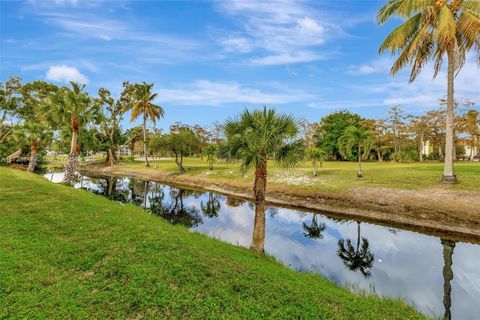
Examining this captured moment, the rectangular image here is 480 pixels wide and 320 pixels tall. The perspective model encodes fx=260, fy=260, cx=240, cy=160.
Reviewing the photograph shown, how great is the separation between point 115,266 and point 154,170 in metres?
43.5

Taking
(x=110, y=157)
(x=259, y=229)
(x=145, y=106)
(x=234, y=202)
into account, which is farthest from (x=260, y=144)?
(x=110, y=157)

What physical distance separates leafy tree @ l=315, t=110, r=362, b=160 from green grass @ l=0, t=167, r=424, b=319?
59406 mm

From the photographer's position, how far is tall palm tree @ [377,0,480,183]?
17.5 meters

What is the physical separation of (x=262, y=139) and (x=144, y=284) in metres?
6.65

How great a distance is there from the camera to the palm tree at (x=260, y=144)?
35.1ft

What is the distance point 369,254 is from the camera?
12.5m

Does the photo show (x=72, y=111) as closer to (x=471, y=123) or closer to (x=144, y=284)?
(x=144, y=284)

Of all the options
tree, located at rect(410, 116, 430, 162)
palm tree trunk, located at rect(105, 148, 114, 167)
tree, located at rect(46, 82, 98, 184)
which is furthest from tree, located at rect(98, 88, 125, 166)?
tree, located at rect(410, 116, 430, 162)

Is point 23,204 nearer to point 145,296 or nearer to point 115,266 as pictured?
point 115,266

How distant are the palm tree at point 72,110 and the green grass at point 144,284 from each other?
800 inches

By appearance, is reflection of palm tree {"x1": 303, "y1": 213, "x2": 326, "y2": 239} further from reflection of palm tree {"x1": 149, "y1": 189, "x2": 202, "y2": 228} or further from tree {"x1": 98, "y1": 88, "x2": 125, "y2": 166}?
tree {"x1": 98, "y1": 88, "x2": 125, "y2": 166}

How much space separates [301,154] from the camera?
435 inches

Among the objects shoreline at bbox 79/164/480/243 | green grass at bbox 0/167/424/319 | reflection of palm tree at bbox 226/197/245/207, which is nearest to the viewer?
green grass at bbox 0/167/424/319

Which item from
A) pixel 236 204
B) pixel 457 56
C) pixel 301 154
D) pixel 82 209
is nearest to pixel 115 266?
pixel 82 209
